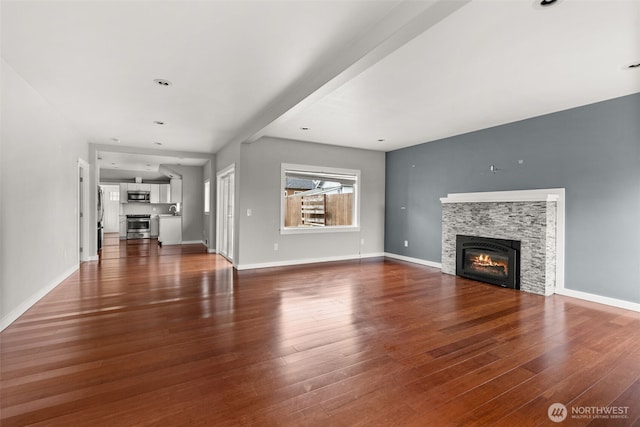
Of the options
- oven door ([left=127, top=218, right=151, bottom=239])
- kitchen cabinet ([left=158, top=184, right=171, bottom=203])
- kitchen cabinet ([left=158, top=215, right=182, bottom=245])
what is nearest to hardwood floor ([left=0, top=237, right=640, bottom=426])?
kitchen cabinet ([left=158, top=215, right=182, bottom=245])

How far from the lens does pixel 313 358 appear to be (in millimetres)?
2357

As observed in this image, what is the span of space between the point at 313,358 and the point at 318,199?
15.5 ft

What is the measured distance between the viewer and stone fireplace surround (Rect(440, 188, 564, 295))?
4191mm

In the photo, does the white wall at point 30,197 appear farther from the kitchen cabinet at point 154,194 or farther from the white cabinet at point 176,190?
the kitchen cabinet at point 154,194

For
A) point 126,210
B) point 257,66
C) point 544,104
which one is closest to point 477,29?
point 257,66

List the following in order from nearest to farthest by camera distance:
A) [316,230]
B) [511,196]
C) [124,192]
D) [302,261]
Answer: [511,196]
[302,261]
[316,230]
[124,192]

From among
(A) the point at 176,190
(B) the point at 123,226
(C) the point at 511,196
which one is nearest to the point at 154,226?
(B) the point at 123,226

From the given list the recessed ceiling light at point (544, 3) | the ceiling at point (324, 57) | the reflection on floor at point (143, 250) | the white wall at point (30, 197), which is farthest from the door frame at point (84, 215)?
the recessed ceiling light at point (544, 3)

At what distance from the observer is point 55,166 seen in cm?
429

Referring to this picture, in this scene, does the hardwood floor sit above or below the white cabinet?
below

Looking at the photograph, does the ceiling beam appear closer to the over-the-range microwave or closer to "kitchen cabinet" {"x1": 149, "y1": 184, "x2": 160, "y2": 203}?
"kitchen cabinet" {"x1": 149, "y1": 184, "x2": 160, "y2": 203}

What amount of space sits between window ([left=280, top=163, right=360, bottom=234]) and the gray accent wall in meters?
2.32

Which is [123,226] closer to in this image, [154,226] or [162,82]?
[154,226]

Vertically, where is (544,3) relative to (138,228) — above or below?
above
